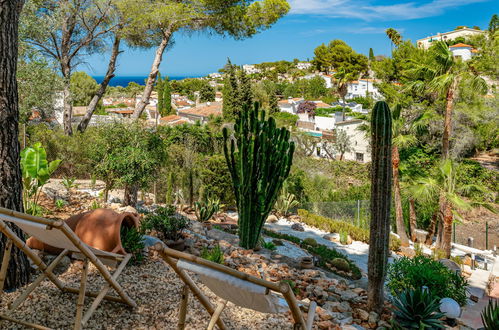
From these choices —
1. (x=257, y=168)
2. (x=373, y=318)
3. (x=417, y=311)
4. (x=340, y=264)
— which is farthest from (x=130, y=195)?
(x=417, y=311)

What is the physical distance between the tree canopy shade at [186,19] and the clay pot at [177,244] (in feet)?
27.5

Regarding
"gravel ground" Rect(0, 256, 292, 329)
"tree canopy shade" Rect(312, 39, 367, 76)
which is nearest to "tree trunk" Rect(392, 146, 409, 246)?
"gravel ground" Rect(0, 256, 292, 329)

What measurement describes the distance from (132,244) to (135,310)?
1043 mm

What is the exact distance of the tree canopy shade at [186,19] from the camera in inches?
522

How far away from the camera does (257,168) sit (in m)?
6.55

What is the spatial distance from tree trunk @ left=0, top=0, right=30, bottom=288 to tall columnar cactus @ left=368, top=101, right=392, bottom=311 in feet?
12.6

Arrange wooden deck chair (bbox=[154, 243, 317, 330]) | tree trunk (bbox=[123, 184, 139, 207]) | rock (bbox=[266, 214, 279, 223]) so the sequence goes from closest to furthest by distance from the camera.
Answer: wooden deck chair (bbox=[154, 243, 317, 330]) → tree trunk (bbox=[123, 184, 139, 207]) → rock (bbox=[266, 214, 279, 223])

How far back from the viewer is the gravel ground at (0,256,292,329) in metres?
3.08

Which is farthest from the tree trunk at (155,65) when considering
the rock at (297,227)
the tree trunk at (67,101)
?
the rock at (297,227)

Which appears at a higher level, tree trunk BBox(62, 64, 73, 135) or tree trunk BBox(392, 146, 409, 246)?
tree trunk BBox(62, 64, 73, 135)

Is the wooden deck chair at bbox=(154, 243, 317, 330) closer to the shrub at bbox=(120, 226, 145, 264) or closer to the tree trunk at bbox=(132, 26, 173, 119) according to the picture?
the shrub at bbox=(120, 226, 145, 264)

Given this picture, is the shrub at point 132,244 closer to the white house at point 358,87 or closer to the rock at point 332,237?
the rock at point 332,237

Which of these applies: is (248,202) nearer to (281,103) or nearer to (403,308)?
(403,308)

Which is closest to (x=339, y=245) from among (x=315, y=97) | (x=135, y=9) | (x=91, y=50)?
(x=135, y=9)
